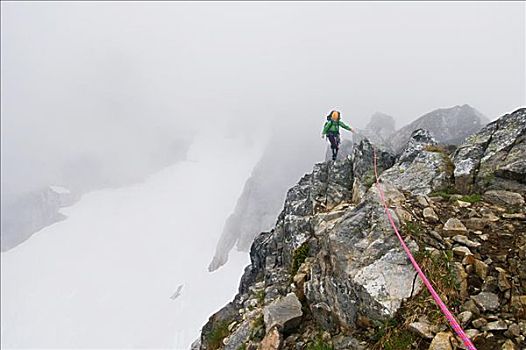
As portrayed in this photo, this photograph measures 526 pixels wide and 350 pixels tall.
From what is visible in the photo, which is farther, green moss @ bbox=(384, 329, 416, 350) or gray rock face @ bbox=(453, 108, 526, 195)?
gray rock face @ bbox=(453, 108, 526, 195)

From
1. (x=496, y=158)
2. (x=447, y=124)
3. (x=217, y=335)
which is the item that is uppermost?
(x=447, y=124)

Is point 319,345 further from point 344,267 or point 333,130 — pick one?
A: point 333,130

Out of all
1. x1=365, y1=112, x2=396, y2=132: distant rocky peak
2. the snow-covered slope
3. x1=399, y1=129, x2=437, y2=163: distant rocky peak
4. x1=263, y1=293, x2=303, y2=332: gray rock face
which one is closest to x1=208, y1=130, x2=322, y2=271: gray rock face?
the snow-covered slope

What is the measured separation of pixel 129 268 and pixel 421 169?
9730cm

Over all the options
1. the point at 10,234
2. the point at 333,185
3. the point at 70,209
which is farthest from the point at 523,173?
the point at 10,234

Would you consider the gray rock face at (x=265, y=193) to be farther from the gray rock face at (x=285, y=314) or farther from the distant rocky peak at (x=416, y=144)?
the gray rock face at (x=285, y=314)

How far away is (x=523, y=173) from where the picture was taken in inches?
378

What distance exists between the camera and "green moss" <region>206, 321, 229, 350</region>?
40.6 ft

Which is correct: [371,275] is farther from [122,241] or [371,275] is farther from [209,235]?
[122,241]

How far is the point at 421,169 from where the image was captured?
42.1ft

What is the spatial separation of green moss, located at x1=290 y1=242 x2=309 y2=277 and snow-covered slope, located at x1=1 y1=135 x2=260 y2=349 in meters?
52.1

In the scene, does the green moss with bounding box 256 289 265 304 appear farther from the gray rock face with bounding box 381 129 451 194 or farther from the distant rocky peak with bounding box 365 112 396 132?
the distant rocky peak with bounding box 365 112 396 132

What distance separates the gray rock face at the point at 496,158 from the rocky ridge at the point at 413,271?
0.12 ft

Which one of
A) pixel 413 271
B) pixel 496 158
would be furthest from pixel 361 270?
pixel 496 158
